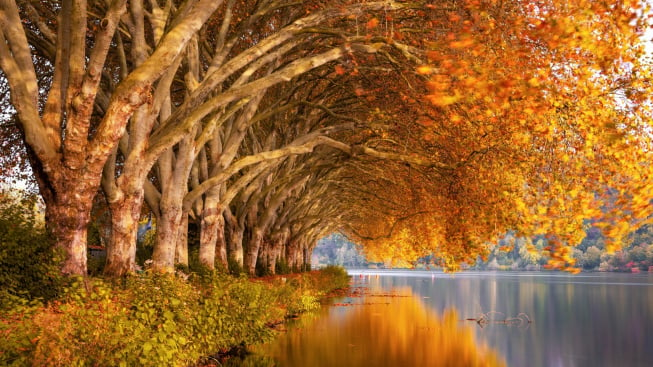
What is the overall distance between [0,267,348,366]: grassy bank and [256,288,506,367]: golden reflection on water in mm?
2146

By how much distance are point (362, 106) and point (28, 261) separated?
15.8 metres

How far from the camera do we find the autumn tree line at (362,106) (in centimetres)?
1098

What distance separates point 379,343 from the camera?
61.3 feet

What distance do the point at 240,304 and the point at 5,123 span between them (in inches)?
392

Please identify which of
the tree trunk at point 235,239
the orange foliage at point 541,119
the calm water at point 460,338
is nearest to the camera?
the orange foliage at point 541,119

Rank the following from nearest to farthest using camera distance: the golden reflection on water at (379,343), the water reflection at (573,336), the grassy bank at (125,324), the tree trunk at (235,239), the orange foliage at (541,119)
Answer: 1. the grassy bank at (125,324)
2. the orange foliage at (541,119)
3. the golden reflection on water at (379,343)
4. the water reflection at (573,336)
5. the tree trunk at (235,239)

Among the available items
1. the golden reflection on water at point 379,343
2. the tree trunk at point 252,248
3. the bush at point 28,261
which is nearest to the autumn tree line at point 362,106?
the bush at point 28,261

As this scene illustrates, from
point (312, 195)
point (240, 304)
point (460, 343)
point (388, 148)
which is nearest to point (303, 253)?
point (312, 195)

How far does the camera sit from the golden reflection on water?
50.6 ft

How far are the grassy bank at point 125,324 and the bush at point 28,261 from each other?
42 cm

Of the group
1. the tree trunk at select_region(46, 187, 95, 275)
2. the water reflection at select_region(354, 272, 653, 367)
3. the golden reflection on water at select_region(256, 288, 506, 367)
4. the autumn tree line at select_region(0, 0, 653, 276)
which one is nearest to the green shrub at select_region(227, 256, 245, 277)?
the autumn tree line at select_region(0, 0, 653, 276)

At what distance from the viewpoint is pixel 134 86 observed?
1084 centimetres

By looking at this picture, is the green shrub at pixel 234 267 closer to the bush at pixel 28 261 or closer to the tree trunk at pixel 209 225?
the tree trunk at pixel 209 225

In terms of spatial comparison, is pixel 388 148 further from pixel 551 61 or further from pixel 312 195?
pixel 551 61
